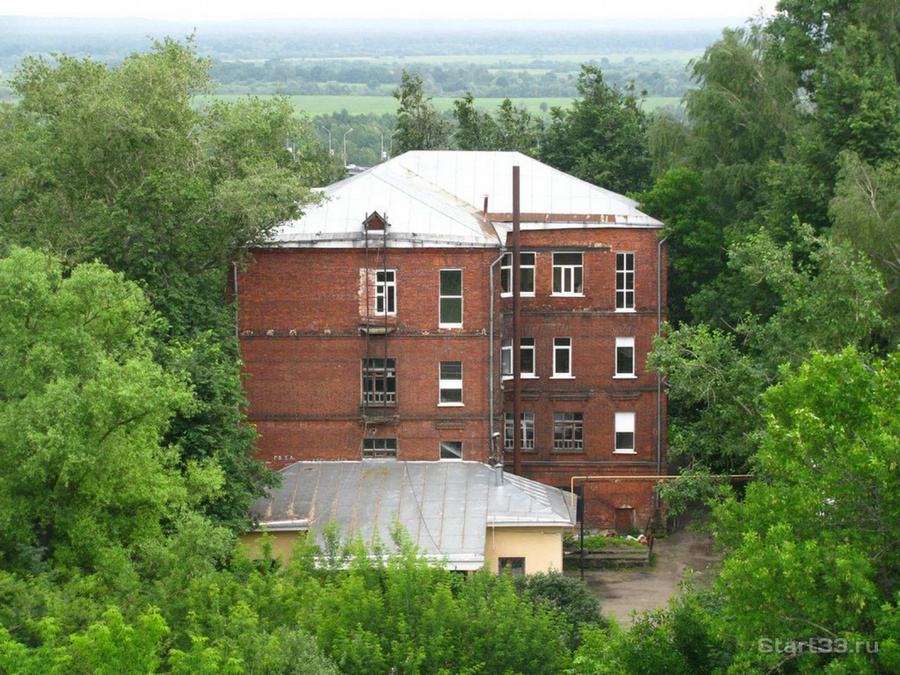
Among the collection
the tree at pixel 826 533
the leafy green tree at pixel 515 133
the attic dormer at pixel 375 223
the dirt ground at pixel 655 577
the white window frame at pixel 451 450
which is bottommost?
the dirt ground at pixel 655 577

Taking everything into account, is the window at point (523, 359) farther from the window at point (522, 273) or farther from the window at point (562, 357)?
the window at point (522, 273)

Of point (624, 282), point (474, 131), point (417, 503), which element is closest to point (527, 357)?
point (624, 282)

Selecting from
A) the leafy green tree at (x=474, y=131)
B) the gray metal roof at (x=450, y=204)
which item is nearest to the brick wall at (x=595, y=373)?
the gray metal roof at (x=450, y=204)

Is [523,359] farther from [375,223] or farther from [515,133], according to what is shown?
[515,133]

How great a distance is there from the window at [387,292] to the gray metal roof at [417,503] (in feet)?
14.7

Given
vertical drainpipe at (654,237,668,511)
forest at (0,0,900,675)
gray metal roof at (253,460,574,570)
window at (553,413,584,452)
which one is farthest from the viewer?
window at (553,413,584,452)

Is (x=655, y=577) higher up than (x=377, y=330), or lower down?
lower down

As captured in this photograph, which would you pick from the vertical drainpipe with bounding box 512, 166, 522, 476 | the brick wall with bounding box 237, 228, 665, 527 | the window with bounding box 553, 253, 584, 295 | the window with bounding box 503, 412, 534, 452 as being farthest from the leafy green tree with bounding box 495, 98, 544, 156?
the brick wall with bounding box 237, 228, 665, 527

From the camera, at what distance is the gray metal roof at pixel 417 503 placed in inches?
1400

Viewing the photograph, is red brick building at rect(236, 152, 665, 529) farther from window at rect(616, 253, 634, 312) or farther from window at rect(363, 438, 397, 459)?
window at rect(616, 253, 634, 312)

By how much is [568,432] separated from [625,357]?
3.11m

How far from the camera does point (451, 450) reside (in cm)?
4044

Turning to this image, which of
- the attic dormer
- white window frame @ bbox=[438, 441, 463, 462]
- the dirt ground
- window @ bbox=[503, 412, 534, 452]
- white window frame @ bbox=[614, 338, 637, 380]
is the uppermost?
the attic dormer

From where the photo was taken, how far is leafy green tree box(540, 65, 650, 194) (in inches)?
A: 2475
